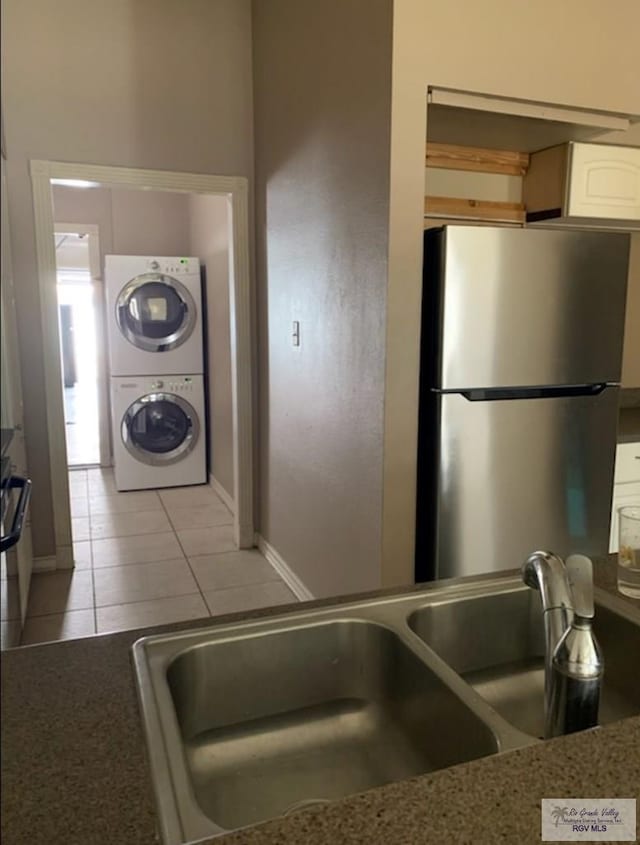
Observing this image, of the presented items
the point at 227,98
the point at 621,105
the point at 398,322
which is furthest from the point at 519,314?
the point at 227,98

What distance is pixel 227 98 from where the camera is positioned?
345cm

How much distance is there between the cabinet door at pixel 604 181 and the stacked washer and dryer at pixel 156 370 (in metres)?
3.15

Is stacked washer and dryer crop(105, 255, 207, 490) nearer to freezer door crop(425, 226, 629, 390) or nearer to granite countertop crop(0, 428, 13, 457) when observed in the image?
freezer door crop(425, 226, 629, 390)

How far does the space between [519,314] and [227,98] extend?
2.21 metres

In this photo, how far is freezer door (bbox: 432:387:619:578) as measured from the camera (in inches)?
86.1

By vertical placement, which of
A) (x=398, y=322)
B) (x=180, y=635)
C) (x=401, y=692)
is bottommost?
(x=401, y=692)

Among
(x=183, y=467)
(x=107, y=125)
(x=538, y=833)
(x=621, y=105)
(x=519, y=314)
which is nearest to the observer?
(x=538, y=833)

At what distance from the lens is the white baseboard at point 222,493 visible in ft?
15.1

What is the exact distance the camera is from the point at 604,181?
2.68 m

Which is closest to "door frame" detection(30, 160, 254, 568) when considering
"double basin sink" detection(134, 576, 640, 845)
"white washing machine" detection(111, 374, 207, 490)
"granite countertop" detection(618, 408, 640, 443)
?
"white washing machine" detection(111, 374, 207, 490)

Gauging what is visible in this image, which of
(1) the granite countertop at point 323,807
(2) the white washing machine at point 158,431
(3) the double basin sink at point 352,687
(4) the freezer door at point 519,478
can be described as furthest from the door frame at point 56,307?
(1) the granite countertop at point 323,807

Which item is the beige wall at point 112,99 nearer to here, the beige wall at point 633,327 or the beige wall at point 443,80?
the beige wall at point 443,80

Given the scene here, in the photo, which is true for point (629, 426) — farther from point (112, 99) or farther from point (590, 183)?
point (112, 99)

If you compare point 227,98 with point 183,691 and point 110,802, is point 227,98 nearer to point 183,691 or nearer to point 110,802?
point 183,691
